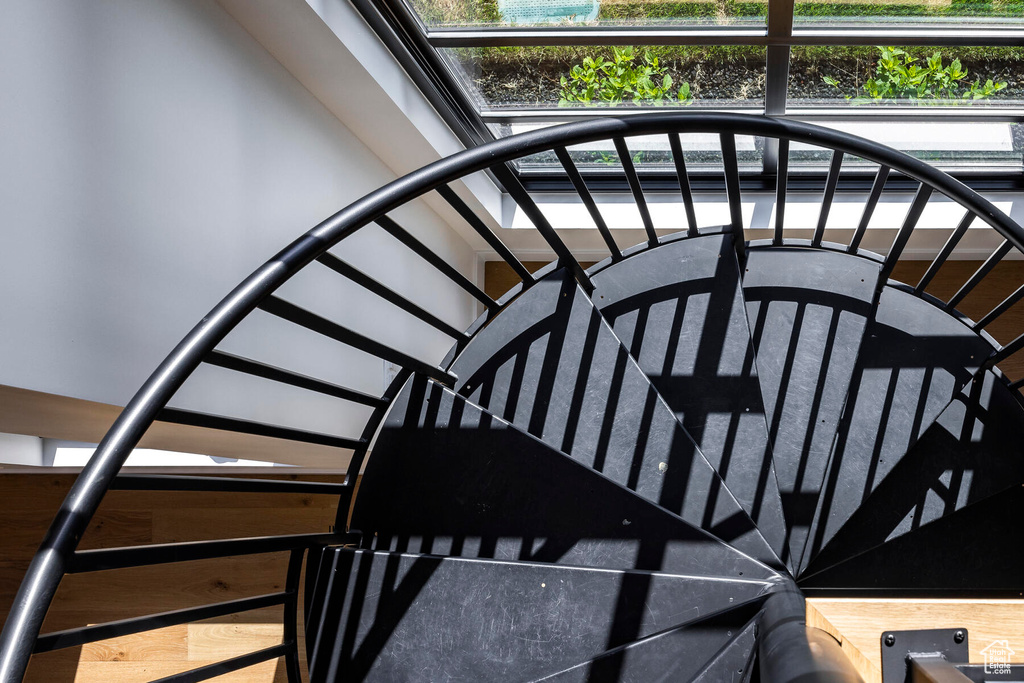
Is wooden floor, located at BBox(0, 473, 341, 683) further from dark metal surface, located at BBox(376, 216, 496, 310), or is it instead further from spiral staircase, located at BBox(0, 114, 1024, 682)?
dark metal surface, located at BBox(376, 216, 496, 310)

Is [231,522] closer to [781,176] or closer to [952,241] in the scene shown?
[781,176]

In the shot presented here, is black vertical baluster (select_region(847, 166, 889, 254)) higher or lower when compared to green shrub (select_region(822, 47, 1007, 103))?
lower

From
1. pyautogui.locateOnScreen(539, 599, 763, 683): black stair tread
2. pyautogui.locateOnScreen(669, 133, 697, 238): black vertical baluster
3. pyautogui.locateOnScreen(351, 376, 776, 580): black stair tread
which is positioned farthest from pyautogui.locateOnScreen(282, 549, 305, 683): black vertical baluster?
pyautogui.locateOnScreen(669, 133, 697, 238): black vertical baluster

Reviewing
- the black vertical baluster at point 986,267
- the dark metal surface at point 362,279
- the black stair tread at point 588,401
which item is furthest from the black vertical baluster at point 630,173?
the black vertical baluster at point 986,267

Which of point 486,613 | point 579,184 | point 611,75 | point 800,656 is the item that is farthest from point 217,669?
point 611,75

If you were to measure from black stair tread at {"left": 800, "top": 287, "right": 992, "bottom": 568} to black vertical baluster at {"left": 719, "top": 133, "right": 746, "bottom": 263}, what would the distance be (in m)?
0.40

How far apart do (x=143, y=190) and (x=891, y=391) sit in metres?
1.69

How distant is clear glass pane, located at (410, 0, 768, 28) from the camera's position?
2.03 m

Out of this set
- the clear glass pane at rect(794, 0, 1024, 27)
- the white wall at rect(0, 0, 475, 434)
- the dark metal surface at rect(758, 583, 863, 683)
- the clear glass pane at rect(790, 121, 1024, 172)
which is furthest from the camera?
the clear glass pane at rect(790, 121, 1024, 172)

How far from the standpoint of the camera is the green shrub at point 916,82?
89.0 inches

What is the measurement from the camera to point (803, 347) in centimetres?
175

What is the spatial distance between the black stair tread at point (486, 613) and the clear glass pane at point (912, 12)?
1.60 metres

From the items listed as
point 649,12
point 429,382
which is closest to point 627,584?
point 429,382

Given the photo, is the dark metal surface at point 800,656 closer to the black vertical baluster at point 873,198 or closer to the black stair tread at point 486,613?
the black stair tread at point 486,613
